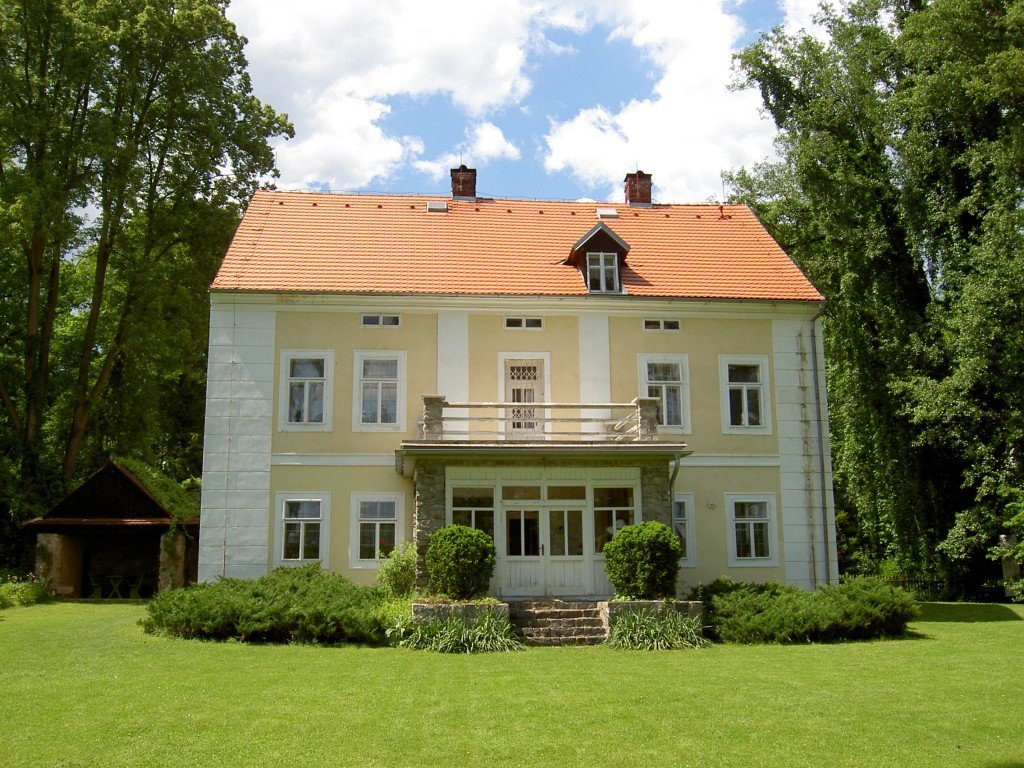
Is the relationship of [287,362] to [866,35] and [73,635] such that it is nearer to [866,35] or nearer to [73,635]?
[73,635]

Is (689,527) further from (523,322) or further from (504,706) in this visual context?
(504,706)

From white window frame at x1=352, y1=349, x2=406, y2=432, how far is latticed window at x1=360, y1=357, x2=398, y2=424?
0.17 ft

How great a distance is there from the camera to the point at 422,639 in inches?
642

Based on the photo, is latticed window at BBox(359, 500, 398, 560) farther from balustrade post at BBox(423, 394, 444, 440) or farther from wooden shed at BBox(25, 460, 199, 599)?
wooden shed at BBox(25, 460, 199, 599)

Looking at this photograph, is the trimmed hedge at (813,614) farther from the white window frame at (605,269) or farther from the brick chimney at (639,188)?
the brick chimney at (639,188)

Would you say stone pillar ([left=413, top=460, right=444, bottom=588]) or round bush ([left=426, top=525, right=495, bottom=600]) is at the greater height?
stone pillar ([left=413, top=460, right=444, bottom=588])

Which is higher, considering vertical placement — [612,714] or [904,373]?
[904,373]

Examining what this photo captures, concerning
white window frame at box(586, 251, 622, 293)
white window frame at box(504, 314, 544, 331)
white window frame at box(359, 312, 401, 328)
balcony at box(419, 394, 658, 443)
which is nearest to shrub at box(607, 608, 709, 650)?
balcony at box(419, 394, 658, 443)

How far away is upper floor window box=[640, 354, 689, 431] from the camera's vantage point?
22.2m

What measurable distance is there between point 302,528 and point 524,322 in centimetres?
696

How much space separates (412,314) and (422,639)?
27.4 ft

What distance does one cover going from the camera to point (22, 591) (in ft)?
75.9

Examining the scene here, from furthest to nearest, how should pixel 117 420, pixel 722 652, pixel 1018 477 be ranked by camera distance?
pixel 117 420 → pixel 1018 477 → pixel 722 652

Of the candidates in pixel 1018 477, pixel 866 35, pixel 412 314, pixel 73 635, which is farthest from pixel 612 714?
pixel 866 35
